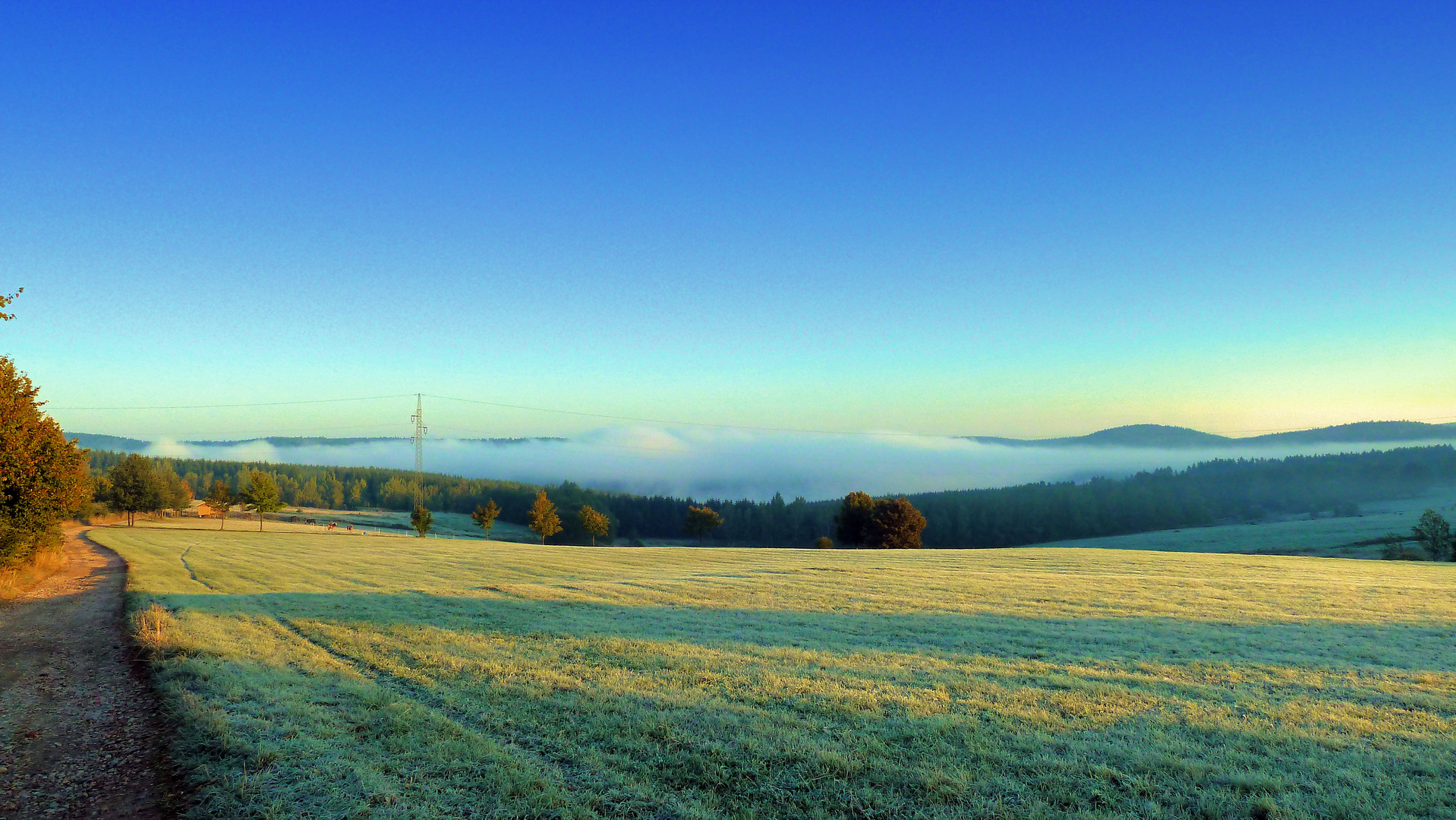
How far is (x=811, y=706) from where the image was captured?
9828 millimetres

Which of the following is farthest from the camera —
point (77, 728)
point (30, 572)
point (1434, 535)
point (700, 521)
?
point (700, 521)

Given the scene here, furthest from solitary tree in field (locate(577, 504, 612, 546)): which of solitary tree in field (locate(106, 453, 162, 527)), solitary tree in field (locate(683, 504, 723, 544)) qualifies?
solitary tree in field (locate(106, 453, 162, 527))

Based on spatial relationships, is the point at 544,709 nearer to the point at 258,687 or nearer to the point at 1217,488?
the point at 258,687

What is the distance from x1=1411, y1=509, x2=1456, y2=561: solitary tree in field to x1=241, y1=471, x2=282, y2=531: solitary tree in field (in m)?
137

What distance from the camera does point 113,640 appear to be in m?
15.9

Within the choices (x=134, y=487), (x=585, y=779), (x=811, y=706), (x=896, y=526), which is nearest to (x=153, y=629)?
(x=585, y=779)

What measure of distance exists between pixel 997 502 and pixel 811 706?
597 feet

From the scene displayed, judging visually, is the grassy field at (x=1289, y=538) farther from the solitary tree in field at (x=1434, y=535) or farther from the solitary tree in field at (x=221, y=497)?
the solitary tree in field at (x=221, y=497)

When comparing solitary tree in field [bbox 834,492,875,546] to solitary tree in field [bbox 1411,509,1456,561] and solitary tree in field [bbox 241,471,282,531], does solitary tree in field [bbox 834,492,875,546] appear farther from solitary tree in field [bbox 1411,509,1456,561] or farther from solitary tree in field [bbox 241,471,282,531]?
solitary tree in field [bbox 241,471,282,531]

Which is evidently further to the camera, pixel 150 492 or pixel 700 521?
pixel 700 521

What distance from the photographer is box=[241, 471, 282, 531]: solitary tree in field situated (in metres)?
88.2

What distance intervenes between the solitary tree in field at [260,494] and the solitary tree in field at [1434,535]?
448ft

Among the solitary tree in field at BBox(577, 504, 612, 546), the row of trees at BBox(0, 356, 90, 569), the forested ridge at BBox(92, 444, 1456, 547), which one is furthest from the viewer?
the forested ridge at BBox(92, 444, 1456, 547)

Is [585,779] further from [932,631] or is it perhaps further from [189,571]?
[189,571]
